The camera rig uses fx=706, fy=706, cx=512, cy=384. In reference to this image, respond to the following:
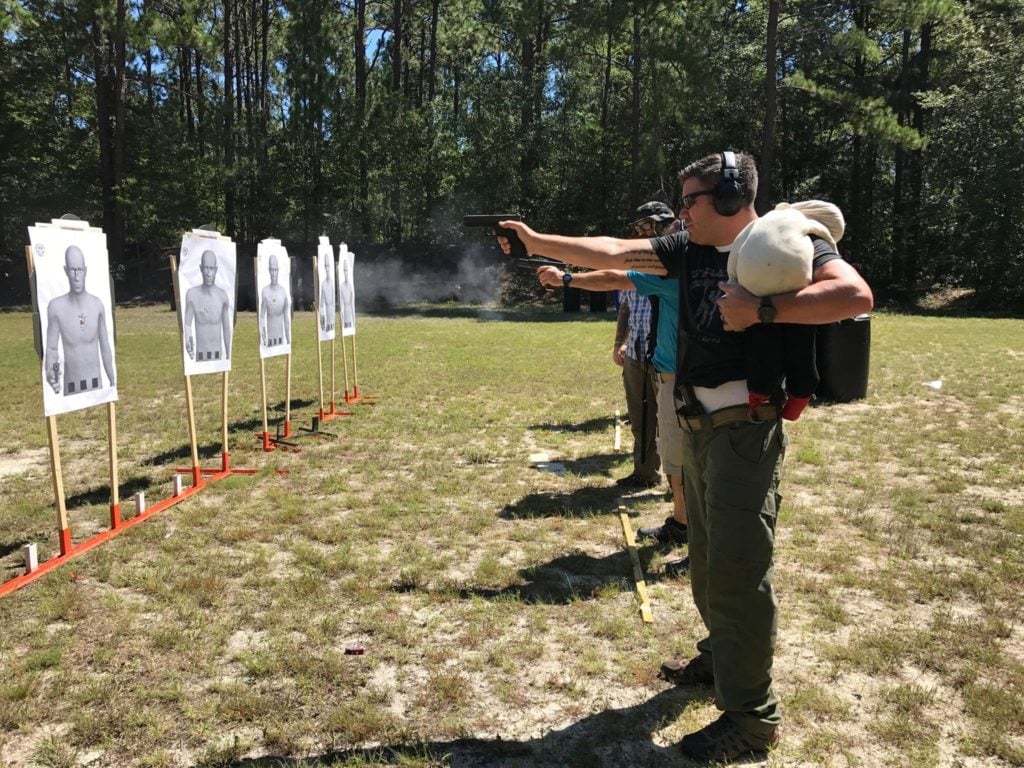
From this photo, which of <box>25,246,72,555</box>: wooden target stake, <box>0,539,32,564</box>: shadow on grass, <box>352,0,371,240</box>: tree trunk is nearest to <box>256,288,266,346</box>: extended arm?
<box>25,246,72,555</box>: wooden target stake

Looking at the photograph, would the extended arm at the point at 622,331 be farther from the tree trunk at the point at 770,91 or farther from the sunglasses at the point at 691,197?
the tree trunk at the point at 770,91

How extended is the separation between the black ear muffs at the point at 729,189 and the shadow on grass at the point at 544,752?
6.30 feet

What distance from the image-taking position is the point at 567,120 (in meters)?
30.9

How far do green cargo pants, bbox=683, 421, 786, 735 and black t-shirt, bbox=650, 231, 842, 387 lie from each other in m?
0.20

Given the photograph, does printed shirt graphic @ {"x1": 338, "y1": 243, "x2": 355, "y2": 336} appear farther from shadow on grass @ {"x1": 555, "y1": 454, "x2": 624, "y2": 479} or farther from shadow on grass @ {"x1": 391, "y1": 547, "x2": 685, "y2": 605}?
shadow on grass @ {"x1": 391, "y1": 547, "x2": 685, "y2": 605}

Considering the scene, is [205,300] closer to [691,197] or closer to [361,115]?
[691,197]

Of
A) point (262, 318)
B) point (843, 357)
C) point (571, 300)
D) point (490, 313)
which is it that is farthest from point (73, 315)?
point (490, 313)

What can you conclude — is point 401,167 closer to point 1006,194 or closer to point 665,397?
point 1006,194

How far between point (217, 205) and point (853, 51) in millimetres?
24935

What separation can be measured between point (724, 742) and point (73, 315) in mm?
4568

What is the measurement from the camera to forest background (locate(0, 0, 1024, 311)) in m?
24.6

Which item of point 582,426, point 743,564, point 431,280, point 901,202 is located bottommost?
point 582,426

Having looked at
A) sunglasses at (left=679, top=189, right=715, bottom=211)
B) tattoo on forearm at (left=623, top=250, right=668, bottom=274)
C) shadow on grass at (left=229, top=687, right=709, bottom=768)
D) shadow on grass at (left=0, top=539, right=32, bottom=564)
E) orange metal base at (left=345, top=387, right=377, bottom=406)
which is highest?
sunglasses at (left=679, top=189, right=715, bottom=211)

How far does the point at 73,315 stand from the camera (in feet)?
15.3
